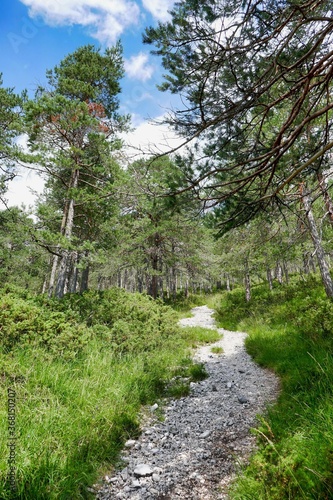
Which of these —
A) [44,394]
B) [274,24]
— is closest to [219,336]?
[44,394]

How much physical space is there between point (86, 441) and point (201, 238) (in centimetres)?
1557

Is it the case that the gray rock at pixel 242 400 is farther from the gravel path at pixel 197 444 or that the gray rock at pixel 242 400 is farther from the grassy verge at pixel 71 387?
the grassy verge at pixel 71 387

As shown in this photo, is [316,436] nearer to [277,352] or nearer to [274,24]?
[277,352]

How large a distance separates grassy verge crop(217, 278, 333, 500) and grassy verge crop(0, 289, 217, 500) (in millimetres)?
1877

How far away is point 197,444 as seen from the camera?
3.77 meters

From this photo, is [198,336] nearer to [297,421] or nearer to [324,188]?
[297,421]

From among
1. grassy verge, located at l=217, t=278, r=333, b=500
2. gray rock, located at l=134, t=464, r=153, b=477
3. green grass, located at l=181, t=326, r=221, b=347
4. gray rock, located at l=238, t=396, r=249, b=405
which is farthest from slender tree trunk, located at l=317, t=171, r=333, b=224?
green grass, located at l=181, t=326, r=221, b=347

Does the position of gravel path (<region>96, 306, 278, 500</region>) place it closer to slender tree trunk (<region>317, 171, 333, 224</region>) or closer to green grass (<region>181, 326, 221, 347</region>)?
slender tree trunk (<region>317, 171, 333, 224</region>)

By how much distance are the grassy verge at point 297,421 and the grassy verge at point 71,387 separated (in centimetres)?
188

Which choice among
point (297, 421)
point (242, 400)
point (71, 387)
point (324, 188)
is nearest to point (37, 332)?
point (71, 387)

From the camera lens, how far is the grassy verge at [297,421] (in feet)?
7.00

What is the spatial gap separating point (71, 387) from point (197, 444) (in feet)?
7.25

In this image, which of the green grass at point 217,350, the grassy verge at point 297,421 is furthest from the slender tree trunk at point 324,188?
the green grass at point 217,350

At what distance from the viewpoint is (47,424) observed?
3232mm
